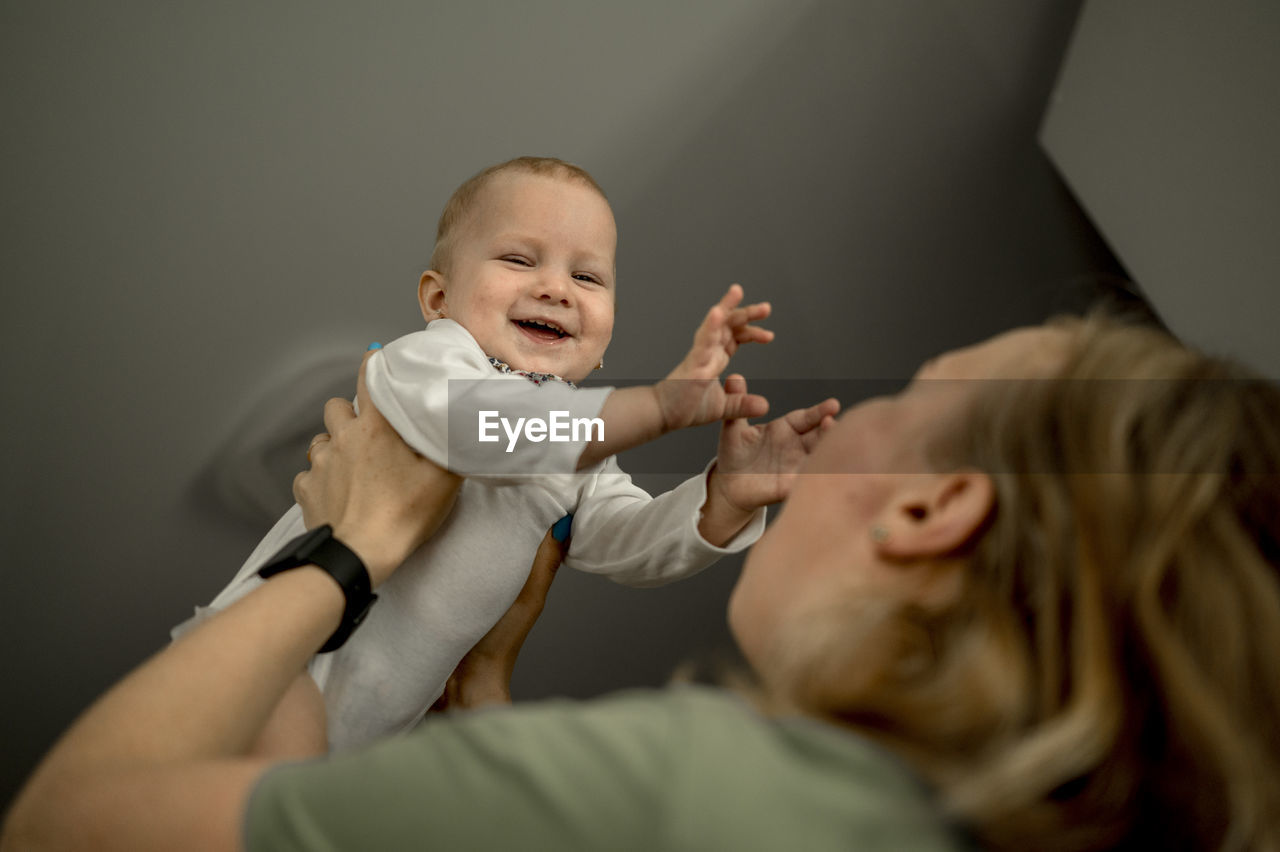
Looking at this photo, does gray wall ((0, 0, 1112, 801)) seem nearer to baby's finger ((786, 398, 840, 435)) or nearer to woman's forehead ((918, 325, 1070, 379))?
baby's finger ((786, 398, 840, 435))

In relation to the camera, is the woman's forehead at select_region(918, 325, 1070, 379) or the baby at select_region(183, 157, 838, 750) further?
the baby at select_region(183, 157, 838, 750)

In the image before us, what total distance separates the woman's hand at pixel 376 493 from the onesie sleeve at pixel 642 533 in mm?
192

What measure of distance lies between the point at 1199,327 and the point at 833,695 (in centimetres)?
102

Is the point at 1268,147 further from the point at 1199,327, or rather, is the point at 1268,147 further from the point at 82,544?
the point at 82,544

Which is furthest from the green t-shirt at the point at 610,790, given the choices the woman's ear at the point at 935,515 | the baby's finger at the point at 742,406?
the baby's finger at the point at 742,406

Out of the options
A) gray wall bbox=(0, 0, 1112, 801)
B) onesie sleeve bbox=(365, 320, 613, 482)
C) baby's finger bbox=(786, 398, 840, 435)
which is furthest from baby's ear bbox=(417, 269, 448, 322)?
baby's finger bbox=(786, 398, 840, 435)

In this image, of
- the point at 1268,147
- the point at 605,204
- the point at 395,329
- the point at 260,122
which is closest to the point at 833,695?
the point at 605,204

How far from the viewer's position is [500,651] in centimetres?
103

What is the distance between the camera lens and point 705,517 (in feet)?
2.86

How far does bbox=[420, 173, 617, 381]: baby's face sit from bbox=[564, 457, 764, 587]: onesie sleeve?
157 mm

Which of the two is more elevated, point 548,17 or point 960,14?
point 548,17

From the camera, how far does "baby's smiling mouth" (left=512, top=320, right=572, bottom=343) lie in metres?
0.95

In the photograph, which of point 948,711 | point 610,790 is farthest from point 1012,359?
point 610,790

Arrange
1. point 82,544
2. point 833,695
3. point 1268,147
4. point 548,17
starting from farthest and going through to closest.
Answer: point 548,17
point 82,544
point 1268,147
point 833,695
